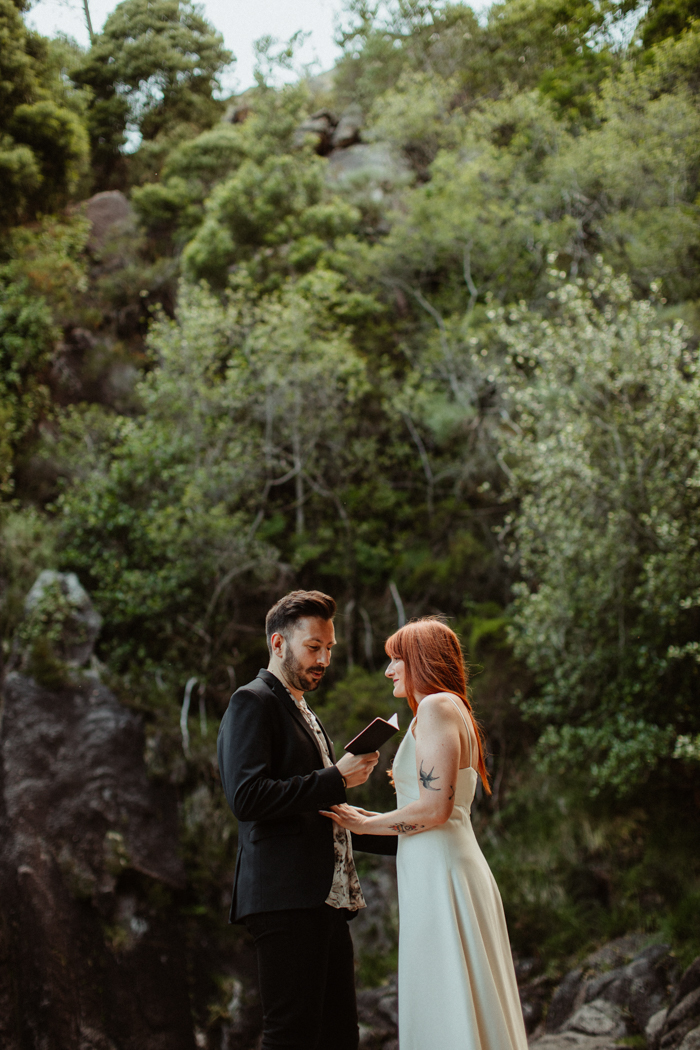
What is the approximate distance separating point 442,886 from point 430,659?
0.74 metres

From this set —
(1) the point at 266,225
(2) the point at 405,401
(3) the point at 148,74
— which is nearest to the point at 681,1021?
(2) the point at 405,401

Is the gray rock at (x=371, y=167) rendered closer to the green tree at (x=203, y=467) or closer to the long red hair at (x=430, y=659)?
the green tree at (x=203, y=467)

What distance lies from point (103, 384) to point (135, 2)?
5.18 meters

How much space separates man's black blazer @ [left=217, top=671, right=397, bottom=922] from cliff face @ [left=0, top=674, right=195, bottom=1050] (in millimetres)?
4243

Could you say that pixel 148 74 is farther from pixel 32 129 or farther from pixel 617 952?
pixel 617 952

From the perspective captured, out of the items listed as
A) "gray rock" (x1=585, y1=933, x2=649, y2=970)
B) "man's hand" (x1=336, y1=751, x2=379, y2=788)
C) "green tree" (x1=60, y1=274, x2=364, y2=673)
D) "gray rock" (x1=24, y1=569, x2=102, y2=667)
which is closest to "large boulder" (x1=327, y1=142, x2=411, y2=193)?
"green tree" (x1=60, y1=274, x2=364, y2=673)

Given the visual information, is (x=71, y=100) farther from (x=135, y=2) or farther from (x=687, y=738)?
(x=687, y=738)

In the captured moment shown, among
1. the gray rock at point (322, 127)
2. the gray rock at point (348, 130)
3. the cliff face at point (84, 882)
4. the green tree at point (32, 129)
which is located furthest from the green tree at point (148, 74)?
the cliff face at point (84, 882)

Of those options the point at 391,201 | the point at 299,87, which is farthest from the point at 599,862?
the point at 299,87

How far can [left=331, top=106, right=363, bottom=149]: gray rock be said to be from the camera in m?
17.5

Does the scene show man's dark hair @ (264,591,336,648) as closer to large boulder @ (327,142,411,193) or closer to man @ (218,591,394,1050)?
man @ (218,591,394,1050)

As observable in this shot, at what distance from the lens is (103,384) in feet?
38.8

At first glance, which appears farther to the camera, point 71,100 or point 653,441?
point 71,100

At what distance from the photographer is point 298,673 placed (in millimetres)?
2588
